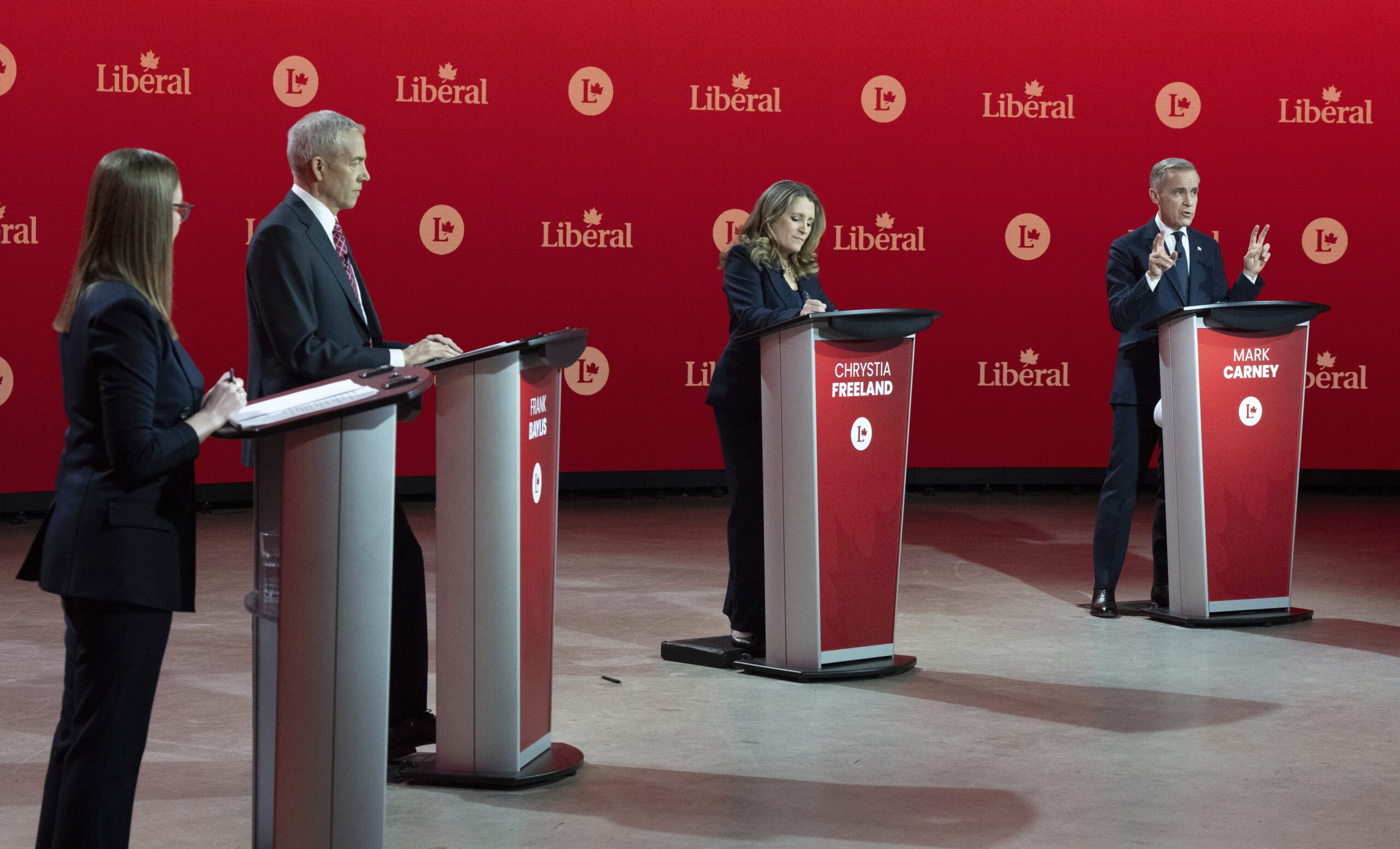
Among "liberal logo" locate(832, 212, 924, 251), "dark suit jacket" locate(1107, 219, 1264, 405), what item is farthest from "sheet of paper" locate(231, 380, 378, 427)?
"liberal logo" locate(832, 212, 924, 251)

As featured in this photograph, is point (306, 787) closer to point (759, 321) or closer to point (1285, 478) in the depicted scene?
point (759, 321)

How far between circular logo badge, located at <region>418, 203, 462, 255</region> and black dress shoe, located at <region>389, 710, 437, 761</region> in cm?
455

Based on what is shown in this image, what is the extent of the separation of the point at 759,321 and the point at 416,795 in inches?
67.2

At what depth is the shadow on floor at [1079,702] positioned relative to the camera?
3604 millimetres

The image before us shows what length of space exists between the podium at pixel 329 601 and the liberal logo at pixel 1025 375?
609cm

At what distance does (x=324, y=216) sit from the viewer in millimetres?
2975

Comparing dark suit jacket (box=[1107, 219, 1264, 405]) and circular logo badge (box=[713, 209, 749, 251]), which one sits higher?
circular logo badge (box=[713, 209, 749, 251])

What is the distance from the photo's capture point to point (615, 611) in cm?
511

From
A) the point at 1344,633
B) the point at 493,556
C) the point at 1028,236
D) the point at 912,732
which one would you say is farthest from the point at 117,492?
the point at 1028,236

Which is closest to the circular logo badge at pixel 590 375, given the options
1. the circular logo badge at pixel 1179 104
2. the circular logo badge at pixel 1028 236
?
the circular logo badge at pixel 1028 236

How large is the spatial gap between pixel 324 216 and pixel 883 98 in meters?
5.34

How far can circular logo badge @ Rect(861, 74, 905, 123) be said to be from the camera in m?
7.84

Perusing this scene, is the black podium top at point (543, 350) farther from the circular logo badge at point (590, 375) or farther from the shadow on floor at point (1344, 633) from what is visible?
the circular logo badge at point (590, 375)

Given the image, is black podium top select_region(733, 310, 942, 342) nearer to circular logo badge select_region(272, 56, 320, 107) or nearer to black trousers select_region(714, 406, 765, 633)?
black trousers select_region(714, 406, 765, 633)
